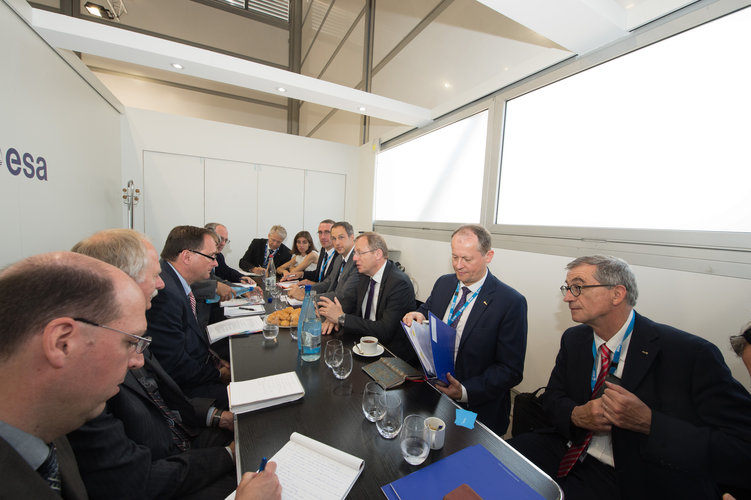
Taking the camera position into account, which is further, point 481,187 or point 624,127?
point 481,187

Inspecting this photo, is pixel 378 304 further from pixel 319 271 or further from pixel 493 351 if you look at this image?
pixel 319 271

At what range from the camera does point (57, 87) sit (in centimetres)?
307

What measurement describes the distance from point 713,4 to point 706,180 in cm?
106

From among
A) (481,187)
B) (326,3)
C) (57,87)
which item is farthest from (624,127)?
(326,3)

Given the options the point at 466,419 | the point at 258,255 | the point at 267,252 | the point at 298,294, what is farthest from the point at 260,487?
the point at 258,255

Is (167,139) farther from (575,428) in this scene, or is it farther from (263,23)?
(575,428)

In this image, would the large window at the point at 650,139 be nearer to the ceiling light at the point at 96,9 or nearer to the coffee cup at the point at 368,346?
the coffee cup at the point at 368,346

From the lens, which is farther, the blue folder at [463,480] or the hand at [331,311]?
the hand at [331,311]

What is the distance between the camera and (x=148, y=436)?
1.17 meters

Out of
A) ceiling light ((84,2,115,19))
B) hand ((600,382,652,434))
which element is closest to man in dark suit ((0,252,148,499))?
hand ((600,382,652,434))

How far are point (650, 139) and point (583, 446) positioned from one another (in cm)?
211

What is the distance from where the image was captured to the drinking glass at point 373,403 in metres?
1.14

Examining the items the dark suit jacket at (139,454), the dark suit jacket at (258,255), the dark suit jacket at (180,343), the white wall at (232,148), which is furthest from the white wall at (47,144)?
the dark suit jacket at (139,454)

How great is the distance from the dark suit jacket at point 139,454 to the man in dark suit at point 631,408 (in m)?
1.55
